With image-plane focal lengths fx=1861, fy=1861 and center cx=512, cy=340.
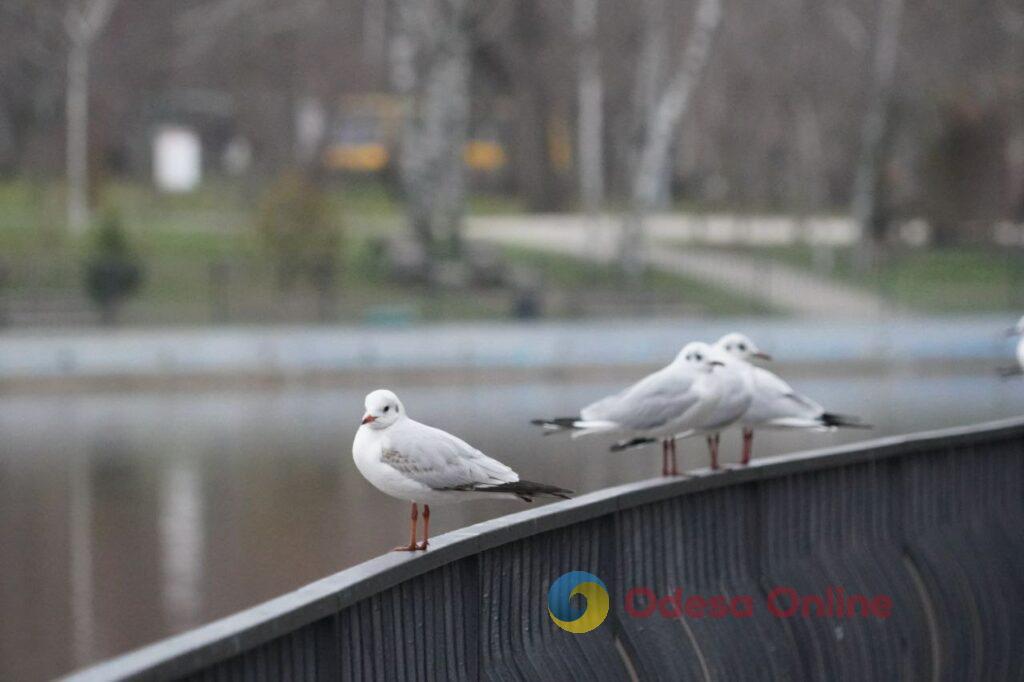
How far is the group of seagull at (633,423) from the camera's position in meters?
5.75

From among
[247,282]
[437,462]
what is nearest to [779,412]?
[437,462]

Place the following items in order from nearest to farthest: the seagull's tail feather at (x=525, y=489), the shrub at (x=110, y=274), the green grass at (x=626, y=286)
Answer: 1. the seagull's tail feather at (x=525, y=489)
2. the shrub at (x=110, y=274)
3. the green grass at (x=626, y=286)

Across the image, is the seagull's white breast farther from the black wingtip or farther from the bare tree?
the bare tree

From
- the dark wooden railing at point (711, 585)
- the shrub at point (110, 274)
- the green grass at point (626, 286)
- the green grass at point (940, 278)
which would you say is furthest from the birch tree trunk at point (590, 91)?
the dark wooden railing at point (711, 585)

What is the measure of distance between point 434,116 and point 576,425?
1354 inches

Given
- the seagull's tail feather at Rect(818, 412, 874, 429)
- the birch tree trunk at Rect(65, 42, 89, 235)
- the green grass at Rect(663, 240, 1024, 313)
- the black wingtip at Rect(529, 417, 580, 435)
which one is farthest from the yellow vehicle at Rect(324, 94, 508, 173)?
the black wingtip at Rect(529, 417, 580, 435)

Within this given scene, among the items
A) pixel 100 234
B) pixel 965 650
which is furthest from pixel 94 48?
pixel 965 650

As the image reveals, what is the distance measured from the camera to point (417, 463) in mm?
5738

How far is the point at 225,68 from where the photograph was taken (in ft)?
215

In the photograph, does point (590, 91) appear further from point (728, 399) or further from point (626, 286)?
point (728, 399)

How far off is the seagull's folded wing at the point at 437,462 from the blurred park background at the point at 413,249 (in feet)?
15.9

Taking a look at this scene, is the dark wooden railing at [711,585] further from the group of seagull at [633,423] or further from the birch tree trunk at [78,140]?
the birch tree trunk at [78,140]

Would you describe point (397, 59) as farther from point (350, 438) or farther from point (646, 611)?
point (646, 611)

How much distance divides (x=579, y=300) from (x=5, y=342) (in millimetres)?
11469
